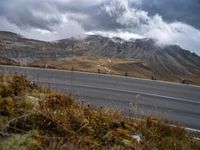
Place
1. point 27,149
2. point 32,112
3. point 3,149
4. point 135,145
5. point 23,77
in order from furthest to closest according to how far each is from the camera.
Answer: point 23,77 → point 135,145 → point 32,112 → point 27,149 → point 3,149

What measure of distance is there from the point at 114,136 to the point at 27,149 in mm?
1909

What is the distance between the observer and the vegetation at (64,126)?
17.2ft

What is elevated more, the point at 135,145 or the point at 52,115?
the point at 52,115

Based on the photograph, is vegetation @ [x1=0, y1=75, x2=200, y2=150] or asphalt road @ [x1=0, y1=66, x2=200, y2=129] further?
asphalt road @ [x1=0, y1=66, x2=200, y2=129]

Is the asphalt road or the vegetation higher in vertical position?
the vegetation

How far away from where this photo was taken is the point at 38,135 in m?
5.32

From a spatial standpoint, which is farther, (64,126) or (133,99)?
(133,99)

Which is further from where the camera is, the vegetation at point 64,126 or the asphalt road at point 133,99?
the asphalt road at point 133,99

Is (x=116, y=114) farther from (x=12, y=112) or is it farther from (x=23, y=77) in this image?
(x=12, y=112)

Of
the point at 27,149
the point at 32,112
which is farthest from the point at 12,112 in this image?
the point at 27,149

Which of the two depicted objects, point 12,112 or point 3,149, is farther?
point 12,112

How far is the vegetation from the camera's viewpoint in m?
5.25

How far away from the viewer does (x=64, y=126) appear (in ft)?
19.5

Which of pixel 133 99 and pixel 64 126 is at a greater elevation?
pixel 64 126
